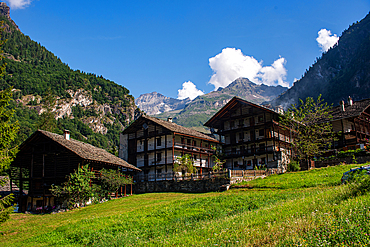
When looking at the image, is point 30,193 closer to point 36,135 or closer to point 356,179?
point 36,135

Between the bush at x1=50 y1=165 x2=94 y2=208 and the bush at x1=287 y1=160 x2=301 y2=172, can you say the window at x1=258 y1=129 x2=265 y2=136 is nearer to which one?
the bush at x1=287 y1=160 x2=301 y2=172

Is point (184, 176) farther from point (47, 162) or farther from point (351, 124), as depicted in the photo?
point (351, 124)

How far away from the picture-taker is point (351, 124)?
54312 mm

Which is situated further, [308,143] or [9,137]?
[308,143]

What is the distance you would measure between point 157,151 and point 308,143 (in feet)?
80.2

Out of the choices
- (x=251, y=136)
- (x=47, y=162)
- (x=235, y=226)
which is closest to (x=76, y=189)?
(x=47, y=162)

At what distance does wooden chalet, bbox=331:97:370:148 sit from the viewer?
166 ft

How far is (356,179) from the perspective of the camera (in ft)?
43.4

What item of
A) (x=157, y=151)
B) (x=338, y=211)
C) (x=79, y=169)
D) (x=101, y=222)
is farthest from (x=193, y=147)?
(x=338, y=211)

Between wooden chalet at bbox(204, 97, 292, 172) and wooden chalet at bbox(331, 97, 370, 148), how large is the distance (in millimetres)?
8442

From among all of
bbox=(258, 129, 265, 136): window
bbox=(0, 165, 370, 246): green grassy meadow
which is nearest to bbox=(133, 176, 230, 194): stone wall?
bbox=(0, 165, 370, 246): green grassy meadow

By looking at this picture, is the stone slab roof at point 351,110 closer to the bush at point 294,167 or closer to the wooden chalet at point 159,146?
the bush at point 294,167

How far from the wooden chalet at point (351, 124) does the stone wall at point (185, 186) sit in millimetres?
26779

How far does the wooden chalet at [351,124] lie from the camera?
5062cm
